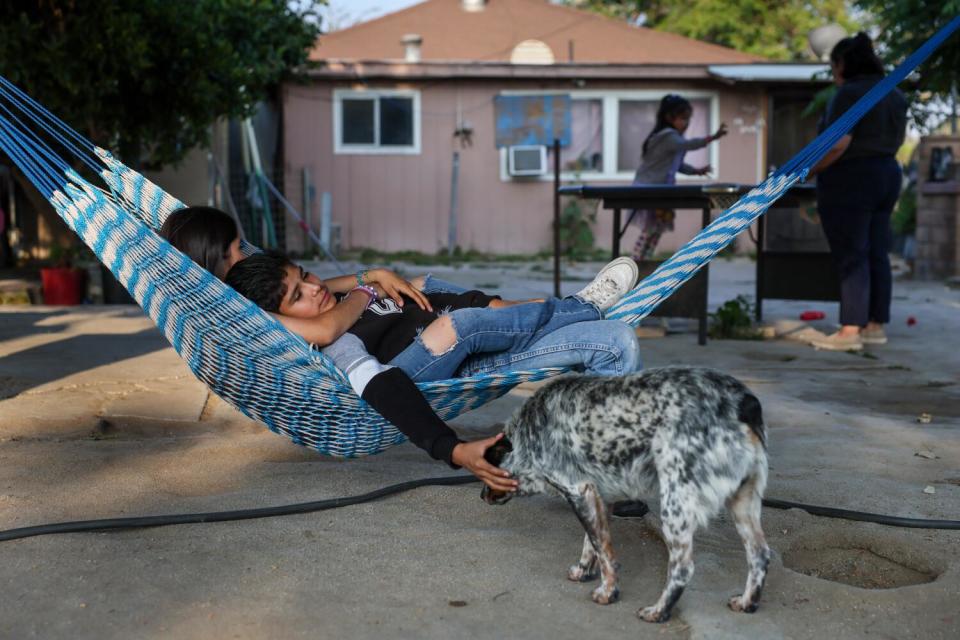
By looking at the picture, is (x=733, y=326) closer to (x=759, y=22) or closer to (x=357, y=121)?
(x=357, y=121)

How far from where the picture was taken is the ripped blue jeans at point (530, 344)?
2295 mm

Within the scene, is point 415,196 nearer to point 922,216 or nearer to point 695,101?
point 695,101

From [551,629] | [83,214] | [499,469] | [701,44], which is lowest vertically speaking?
[551,629]

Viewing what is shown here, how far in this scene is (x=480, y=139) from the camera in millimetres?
12492

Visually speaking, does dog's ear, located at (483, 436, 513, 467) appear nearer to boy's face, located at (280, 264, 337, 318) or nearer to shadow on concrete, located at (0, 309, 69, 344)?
boy's face, located at (280, 264, 337, 318)

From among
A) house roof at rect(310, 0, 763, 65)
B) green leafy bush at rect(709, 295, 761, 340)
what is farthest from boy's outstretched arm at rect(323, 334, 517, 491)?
house roof at rect(310, 0, 763, 65)

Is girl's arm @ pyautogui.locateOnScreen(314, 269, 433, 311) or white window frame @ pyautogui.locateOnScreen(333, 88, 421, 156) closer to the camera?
girl's arm @ pyautogui.locateOnScreen(314, 269, 433, 311)

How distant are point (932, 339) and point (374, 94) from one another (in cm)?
823

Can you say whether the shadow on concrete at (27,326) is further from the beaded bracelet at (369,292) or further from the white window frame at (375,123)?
the white window frame at (375,123)

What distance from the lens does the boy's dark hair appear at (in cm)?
241

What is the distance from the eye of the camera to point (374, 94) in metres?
12.3

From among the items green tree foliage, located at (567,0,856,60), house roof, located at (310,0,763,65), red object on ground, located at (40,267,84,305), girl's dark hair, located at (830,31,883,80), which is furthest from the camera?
green tree foliage, located at (567,0,856,60)

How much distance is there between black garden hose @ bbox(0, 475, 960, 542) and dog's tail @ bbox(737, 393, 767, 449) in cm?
70

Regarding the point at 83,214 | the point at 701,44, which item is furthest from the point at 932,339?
the point at 701,44
